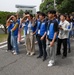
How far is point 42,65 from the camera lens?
786 centimetres

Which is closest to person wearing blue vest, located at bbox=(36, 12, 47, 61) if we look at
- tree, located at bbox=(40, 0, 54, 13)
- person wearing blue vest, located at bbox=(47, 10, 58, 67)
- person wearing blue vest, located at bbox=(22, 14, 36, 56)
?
→ person wearing blue vest, located at bbox=(22, 14, 36, 56)

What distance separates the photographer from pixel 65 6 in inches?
998

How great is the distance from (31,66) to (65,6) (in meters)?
18.3

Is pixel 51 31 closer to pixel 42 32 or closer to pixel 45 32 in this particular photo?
pixel 45 32

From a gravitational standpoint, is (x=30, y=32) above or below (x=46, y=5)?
below

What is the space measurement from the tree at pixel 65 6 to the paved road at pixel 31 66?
16.2 meters

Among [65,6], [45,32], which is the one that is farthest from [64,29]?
[65,6]

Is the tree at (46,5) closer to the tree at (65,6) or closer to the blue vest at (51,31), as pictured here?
the tree at (65,6)

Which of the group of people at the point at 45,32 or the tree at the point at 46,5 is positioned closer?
the group of people at the point at 45,32

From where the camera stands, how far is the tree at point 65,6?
25.1m

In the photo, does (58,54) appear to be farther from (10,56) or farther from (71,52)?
(10,56)

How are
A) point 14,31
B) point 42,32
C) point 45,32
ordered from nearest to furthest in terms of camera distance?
point 45,32
point 42,32
point 14,31

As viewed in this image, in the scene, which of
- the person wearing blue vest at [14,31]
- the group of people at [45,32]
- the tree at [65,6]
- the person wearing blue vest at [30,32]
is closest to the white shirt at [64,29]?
the group of people at [45,32]

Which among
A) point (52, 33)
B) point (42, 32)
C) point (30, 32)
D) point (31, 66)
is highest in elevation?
point (52, 33)
